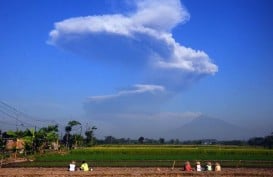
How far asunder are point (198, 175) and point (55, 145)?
153ft

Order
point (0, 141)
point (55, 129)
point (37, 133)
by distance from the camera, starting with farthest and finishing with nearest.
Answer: point (55, 129) < point (37, 133) < point (0, 141)

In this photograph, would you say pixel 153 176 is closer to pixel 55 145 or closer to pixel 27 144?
pixel 27 144

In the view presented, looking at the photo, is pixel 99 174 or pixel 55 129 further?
pixel 55 129

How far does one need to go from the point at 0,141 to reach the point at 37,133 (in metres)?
4.89

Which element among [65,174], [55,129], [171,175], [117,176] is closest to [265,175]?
[171,175]

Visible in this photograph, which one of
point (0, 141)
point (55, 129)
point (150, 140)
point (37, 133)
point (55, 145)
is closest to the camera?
point (0, 141)

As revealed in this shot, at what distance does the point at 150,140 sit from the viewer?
19212cm

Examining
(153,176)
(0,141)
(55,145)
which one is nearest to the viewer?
(153,176)

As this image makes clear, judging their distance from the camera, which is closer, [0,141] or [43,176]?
[43,176]

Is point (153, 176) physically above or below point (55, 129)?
below

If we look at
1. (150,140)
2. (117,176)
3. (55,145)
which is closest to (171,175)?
(117,176)

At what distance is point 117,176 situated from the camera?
69.0ft

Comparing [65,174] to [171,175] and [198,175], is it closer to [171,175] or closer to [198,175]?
[171,175]

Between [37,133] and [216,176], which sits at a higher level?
[37,133]
